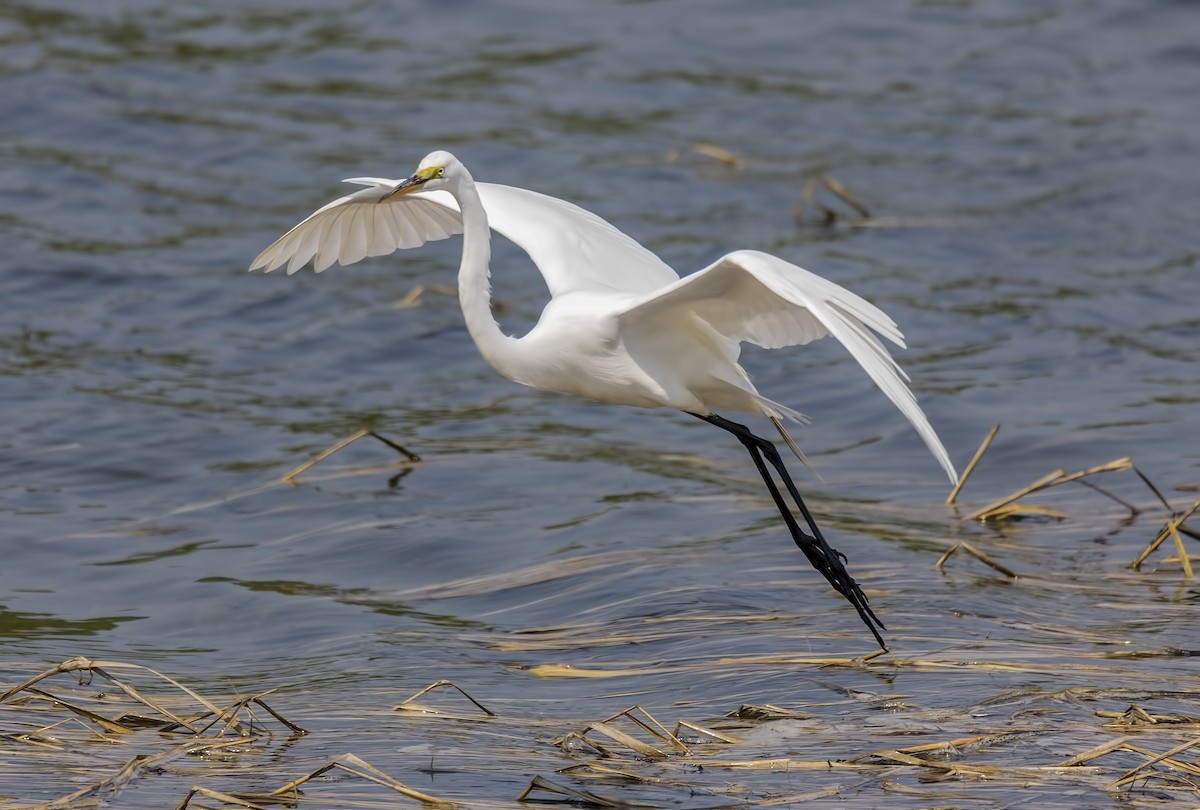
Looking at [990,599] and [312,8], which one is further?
[312,8]

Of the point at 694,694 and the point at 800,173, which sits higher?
the point at 800,173

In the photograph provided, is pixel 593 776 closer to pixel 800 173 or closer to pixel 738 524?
pixel 738 524

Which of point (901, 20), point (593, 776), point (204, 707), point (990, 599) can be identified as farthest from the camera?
point (901, 20)

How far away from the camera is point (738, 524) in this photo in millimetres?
8281

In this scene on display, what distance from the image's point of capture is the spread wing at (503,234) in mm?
6828

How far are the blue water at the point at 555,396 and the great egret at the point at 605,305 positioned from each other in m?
0.97

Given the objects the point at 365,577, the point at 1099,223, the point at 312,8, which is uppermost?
the point at 312,8

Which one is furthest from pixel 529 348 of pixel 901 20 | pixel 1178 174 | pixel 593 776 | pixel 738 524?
pixel 901 20

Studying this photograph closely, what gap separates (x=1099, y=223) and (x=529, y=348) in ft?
27.6

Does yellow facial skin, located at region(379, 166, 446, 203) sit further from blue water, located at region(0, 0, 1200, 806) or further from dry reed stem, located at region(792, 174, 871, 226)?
dry reed stem, located at region(792, 174, 871, 226)

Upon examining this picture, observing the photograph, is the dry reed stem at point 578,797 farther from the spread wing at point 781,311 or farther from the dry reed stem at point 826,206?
the dry reed stem at point 826,206

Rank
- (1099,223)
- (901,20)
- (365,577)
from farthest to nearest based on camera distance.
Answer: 1. (901,20)
2. (1099,223)
3. (365,577)

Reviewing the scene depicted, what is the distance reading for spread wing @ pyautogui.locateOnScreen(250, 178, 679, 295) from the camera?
6828 millimetres

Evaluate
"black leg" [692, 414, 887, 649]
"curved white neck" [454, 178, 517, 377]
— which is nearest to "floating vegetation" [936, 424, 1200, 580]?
"black leg" [692, 414, 887, 649]
